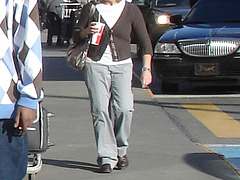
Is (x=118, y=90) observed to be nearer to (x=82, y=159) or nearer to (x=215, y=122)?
(x=82, y=159)

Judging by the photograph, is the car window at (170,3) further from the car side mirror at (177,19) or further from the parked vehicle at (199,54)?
the parked vehicle at (199,54)

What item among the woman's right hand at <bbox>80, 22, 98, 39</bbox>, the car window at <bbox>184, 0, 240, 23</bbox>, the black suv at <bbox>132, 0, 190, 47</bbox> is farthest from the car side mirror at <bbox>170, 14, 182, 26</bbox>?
the woman's right hand at <bbox>80, 22, 98, 39</bbox>

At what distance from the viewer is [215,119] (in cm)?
924

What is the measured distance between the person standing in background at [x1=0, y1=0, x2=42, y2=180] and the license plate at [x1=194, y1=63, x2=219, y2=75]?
777cm

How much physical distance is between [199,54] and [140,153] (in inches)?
159

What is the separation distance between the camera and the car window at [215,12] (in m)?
12.2

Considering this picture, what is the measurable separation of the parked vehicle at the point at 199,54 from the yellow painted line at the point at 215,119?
75 cm

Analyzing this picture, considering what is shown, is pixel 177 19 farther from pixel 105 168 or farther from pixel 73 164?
pixel 105 168

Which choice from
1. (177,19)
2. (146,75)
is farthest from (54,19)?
(146,75)

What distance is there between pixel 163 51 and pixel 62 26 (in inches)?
470

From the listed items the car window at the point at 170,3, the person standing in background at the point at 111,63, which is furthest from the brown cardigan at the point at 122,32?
the car window at the point at 170,3

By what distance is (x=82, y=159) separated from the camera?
6.94 m

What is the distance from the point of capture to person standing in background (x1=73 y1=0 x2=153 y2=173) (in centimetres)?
605

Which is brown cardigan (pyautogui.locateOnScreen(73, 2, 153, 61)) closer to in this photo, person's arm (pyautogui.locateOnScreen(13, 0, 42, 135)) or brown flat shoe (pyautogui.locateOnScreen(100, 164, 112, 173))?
brown flat shoe (pyautogui.locateOnScreen(100, 164, 112, 173))
